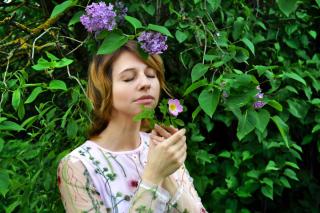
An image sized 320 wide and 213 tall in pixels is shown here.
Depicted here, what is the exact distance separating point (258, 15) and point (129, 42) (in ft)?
4.45

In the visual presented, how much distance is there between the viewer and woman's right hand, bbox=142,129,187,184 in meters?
1.43

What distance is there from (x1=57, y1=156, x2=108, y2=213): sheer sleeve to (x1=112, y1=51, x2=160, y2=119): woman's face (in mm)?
181

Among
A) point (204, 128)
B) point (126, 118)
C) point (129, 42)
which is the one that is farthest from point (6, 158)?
point (204, 128)

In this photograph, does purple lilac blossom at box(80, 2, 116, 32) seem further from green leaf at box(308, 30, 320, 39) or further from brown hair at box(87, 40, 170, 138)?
green leaf at box(308, 30, 320, 39)

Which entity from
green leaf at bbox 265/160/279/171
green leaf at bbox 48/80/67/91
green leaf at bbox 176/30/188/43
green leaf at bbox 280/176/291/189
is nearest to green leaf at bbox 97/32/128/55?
green leaf at bbox 48/80/67/91

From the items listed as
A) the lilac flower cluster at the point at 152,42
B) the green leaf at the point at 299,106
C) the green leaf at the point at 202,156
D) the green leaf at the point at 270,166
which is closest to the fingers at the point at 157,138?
the lilac flower cluster at the point at 152,42

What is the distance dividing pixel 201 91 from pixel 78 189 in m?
0.88

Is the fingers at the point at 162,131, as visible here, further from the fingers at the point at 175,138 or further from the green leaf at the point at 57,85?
the green leaf at the point at 57,85

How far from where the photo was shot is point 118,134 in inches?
62.8

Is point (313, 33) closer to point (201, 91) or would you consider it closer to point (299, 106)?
point (299, 106)

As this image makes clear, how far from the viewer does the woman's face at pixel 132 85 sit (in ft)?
4.80

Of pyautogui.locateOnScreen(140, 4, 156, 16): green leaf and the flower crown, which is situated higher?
the flower crown

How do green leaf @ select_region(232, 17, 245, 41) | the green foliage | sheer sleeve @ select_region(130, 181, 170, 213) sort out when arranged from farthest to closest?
1. green leaf @ select_region(232, 17, 245, 41)
2. the green foliage
3. sheer sleeve @ select_region(130, 181, 170, 213)

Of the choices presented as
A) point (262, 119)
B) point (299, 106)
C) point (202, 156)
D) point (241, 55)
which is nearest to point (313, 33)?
point (299, 106)
